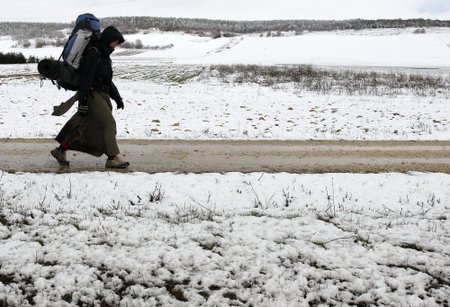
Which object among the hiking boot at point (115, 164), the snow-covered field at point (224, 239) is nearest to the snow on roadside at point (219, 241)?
the snow-covered field at point (224, 239)

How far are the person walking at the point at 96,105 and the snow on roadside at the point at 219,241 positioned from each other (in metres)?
0.49

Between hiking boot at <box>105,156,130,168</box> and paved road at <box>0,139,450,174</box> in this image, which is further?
paved road at <box>0,139,450,174</box>

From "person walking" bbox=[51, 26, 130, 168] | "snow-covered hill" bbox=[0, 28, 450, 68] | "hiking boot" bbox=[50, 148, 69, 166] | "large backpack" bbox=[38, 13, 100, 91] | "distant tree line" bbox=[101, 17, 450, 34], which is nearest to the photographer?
"large backpack" bbox=[38, 13, 100, 91]

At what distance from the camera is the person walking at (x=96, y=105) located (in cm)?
586

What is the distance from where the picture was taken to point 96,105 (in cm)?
614

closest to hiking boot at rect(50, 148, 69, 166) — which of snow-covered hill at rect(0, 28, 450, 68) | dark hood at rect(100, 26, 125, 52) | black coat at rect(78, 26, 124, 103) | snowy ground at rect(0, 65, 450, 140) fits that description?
black coat at rect(78, 26, 124, 103)

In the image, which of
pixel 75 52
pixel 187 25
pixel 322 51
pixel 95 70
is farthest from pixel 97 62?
pixel 187 25

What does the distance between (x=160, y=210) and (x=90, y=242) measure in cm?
112

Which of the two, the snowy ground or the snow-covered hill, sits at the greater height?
the snow-covered hill

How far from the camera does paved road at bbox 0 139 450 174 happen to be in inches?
276

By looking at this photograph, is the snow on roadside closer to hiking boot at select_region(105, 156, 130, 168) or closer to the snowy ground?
hiking boot at select_region(105, 156, 130, 168)

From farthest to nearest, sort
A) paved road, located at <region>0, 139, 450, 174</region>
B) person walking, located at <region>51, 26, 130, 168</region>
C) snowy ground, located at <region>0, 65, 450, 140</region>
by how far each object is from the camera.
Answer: snowy ground, located at <region>0, 65, 450, 140</region> → paved road, located at <region>0, 139, 450, 174</region> → person walking, located at <region>51, 26, 130, 168</region>

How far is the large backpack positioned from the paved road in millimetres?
1453

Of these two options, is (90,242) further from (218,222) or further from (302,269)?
(302,269)
